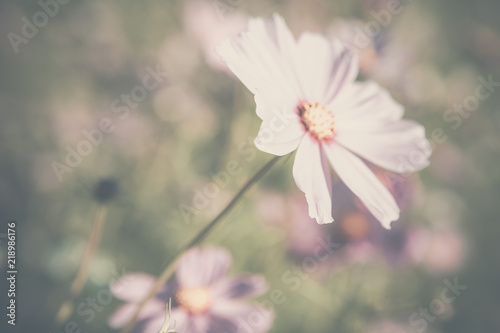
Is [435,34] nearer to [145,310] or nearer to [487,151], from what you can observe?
[487,151]

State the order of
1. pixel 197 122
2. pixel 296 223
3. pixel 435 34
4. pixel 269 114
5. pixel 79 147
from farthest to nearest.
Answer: pixel 435 34 → pixel 197 122 → pixel 79 147 → pixel 296 223 → pixel 269 114

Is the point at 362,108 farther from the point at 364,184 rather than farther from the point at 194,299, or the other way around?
the point at 194,299

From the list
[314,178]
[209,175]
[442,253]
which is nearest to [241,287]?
[314,178]

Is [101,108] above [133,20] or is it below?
below

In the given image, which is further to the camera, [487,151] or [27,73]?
[487,151]

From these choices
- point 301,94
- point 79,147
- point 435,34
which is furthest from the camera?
point 435,34

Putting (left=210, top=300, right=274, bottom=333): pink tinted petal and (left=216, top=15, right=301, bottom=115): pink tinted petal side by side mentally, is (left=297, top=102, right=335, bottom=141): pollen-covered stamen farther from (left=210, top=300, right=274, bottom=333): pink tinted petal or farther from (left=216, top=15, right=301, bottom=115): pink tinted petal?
(left=210, top=300, right=274, bottom=333): pink tinted petal

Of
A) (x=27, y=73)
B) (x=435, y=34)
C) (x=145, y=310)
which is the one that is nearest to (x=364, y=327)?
(x=145, y=310)

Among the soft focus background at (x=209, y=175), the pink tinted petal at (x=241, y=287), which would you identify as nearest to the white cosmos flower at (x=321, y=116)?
the pink tinted petal at (x=241, y=287)
